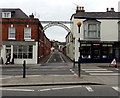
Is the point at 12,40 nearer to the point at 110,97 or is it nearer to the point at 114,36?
the point at 114,36

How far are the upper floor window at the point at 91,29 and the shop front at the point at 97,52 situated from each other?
41.6 inches

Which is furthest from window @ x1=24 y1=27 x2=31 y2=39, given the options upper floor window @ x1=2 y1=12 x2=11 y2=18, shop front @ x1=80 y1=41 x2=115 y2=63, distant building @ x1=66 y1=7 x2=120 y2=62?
shop front @ x1=80 y1=41 x2=115 y2=63

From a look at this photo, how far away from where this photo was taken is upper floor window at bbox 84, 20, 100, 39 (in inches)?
1183

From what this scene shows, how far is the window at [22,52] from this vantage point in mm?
28812

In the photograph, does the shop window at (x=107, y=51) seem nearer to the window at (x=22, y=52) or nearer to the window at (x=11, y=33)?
the window at (x=22, y=52)

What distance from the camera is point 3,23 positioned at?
28844mm

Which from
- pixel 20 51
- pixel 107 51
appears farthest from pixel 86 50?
pixel 20 51

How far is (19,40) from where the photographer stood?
28.8 m

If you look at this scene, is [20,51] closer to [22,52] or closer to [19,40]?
[22,52]

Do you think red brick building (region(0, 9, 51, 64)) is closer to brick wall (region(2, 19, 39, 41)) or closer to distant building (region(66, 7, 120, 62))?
brick wall (region(2, 19, 39, 41))

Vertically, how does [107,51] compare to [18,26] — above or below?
below

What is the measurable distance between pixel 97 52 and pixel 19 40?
11.7 m

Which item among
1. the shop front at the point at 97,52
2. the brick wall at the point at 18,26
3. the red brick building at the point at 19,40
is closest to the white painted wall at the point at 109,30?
the shop front at the point at 97,52

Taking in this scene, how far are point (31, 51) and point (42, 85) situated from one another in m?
17.8
